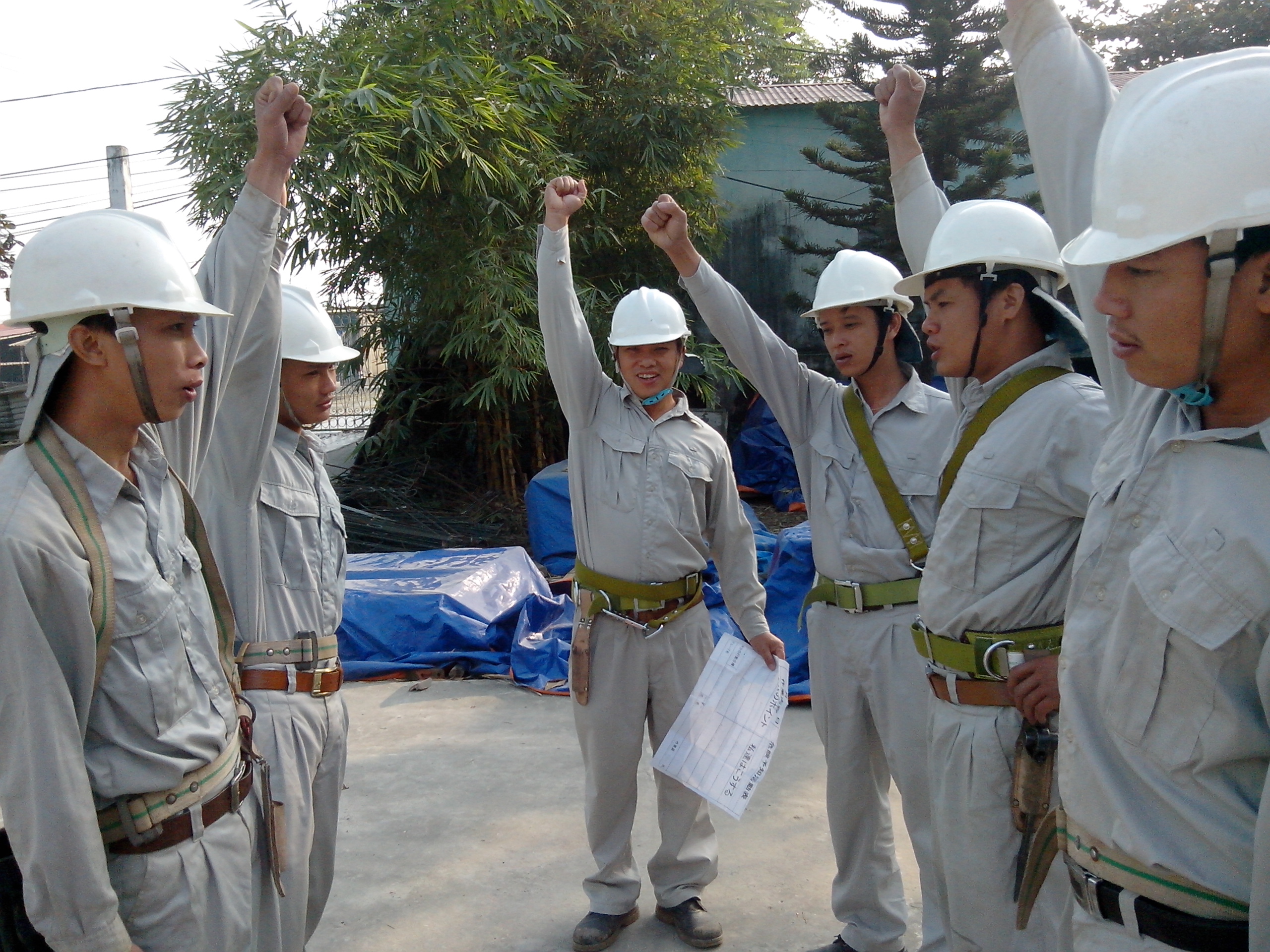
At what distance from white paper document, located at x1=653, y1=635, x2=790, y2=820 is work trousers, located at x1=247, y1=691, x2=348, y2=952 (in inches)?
37.3

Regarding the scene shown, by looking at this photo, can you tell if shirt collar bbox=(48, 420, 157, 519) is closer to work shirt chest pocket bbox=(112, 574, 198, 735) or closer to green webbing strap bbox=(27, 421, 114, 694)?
green webbing strap bbox=(27, 421, 114, 694)

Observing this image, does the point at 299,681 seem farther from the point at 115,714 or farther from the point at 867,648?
the point at 867,648

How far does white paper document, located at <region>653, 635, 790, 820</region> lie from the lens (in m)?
2.82

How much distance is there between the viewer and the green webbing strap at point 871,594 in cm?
269

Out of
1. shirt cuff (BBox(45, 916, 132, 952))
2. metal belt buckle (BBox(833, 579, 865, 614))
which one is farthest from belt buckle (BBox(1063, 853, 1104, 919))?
shirt cuff (BBox(45, 916, 132, 952))

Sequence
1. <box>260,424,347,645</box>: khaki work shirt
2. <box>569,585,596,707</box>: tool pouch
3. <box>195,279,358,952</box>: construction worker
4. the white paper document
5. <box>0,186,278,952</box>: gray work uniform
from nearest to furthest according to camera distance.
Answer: <box>0,186,278,952</box>: gray work uniform < <box>195,279,358,952</box>: construction worker < <box>260,424,347,645</box>: khaki work shirt < the white paper document < <box>569,585,596,707</box>: tool pouch

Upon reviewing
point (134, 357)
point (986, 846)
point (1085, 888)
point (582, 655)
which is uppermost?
point (134, 357)

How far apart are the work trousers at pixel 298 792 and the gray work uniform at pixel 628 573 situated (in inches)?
33.2

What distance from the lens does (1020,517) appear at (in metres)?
2.02

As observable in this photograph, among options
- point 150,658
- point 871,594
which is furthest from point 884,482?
point 150,658

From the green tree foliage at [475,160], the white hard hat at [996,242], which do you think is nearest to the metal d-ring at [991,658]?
the white hard hat at [996,242]

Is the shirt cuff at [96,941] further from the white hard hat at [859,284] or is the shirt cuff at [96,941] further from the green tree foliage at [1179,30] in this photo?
the green tree foliage at [1179,30]

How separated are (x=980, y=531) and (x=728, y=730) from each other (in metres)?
1.19

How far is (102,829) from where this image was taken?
5.07ft
